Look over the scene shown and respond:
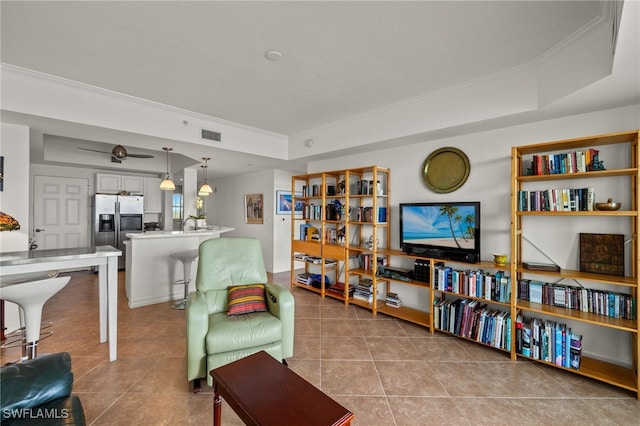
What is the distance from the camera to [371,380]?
6.94 feet

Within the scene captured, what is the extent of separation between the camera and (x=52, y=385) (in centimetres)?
123

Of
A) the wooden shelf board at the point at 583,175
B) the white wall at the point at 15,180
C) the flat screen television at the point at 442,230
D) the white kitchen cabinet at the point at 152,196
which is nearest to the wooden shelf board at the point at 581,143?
the wooden shelf board at the point at 583,175

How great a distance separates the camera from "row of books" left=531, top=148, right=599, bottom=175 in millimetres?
2195

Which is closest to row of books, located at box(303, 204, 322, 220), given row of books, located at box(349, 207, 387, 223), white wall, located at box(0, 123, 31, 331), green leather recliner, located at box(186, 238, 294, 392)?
row of books, located at box(349, 207, 387, 223)

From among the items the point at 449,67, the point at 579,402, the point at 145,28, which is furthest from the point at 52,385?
the point at 449,67

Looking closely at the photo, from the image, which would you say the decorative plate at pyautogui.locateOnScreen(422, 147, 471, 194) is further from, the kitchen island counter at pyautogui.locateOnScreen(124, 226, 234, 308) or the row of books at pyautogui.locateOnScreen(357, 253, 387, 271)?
the kitchen island counter at pyautogui.locateOnScreen(124, 226, 234, 308)

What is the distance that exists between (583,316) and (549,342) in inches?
13.4

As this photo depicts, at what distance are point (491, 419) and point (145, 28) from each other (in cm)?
354

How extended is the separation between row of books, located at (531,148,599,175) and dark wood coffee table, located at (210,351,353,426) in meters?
2.56

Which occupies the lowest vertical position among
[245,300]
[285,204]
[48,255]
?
[245,300]

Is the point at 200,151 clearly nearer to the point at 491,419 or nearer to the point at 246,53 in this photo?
the point at 246,53

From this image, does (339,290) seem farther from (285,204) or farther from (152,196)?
(152,196)

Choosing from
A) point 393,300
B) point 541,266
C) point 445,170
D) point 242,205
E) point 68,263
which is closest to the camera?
point 68,263
